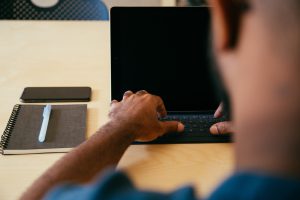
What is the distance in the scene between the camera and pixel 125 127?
85 cm

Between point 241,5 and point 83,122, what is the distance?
668 mm

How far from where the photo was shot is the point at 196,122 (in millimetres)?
969

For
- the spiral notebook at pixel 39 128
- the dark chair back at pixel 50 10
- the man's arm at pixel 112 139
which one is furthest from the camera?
the dark chair back at pixel 50 10

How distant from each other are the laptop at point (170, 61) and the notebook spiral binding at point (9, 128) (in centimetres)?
27

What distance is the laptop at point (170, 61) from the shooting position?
0.91 meters

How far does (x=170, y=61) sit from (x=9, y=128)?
44cm

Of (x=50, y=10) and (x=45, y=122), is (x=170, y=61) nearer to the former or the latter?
(x=45, y=122)

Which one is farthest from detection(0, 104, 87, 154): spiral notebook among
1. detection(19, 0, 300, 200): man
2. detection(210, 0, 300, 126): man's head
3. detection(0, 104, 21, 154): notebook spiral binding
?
detection(210, 0, 300, 126): man's head

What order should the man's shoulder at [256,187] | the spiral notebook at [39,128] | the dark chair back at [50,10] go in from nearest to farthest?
the man's shoulder at [256,187] → the spiral notebook at [39,128] → the dark chair back at [50,10]

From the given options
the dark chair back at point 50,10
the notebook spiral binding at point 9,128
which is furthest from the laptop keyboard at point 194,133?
the dark chair back at point 50,10

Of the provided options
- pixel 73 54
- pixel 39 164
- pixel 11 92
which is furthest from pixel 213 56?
pixel 73 54

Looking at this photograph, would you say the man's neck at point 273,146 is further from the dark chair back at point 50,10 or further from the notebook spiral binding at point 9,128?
the dark chair back at point 50,10

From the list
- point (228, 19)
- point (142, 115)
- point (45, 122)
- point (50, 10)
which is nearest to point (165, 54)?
point (142, 115)

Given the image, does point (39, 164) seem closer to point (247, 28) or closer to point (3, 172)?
point (3, 172)
